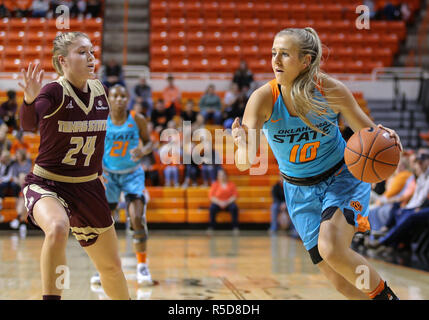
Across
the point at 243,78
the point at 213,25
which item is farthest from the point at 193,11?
the point at 243,78

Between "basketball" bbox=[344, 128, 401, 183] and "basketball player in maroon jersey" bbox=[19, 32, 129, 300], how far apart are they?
4.94 ft

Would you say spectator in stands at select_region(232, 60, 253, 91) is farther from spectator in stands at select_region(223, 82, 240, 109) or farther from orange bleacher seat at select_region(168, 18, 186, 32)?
orange bleacher seat at select_region(168, 18, 186, 32)

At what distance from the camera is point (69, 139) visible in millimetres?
3402

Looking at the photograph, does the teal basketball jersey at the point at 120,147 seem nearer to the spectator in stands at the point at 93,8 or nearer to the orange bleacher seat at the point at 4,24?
the orange bleacher seat at the point at 4,24

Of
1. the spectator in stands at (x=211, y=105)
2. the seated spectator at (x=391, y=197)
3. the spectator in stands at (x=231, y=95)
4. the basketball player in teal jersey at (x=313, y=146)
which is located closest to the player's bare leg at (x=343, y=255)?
the basketball player in teal jersey at (x=313, y=146)

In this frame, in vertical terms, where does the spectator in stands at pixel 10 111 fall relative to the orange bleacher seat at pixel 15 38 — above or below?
below

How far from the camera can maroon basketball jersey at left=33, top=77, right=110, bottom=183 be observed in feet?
11.1

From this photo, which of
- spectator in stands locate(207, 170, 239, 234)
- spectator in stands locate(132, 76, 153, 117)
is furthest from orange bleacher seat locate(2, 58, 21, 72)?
spectator in stands locate(207, 170, 239, 234)

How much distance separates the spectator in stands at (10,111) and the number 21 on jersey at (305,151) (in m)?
9.28

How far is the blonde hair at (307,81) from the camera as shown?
3312 mm

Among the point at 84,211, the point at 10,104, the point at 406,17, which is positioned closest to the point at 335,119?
the point at 84,211

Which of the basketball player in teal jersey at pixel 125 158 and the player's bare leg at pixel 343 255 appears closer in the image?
the player's bare leg at pixel 343 255

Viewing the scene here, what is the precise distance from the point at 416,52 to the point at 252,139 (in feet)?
44.6

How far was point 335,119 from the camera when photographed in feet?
11.5
